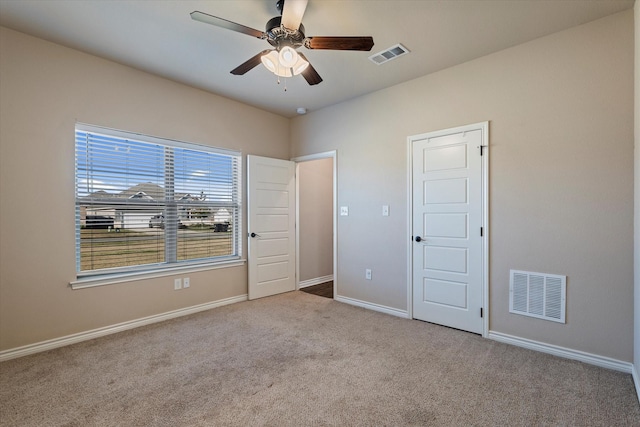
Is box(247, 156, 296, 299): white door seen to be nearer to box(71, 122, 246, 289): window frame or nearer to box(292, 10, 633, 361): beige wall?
box(71, 122, 246, 289): window frame

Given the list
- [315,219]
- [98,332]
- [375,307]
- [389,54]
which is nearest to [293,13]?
[389,54]

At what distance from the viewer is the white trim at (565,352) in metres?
2.38

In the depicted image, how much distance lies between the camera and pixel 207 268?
3912 mm

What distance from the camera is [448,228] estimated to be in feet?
10.8

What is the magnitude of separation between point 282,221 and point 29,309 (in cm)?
289

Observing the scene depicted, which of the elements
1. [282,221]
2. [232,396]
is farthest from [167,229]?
[232,396]

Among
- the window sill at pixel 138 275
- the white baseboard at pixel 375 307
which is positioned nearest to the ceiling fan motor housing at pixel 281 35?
the window sill at pixel 138 275

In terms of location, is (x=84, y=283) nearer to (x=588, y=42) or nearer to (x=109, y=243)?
(x=109, y=243)

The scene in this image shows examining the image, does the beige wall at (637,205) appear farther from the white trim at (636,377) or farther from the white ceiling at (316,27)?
the white ceiling at (316,27)

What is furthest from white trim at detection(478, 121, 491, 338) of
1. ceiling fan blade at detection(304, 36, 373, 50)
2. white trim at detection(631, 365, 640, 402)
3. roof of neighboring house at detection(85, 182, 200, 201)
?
roof of neighboring house at detection(85, 182, 200, 201)

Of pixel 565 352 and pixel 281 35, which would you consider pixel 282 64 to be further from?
pixel 565 352

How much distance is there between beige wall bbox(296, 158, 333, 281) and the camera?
508 centimetres

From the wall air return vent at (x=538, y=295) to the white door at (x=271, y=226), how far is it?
2.96 m

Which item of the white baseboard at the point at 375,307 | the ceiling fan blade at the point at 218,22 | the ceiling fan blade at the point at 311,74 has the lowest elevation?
the white baseboard at the point at 375,307
